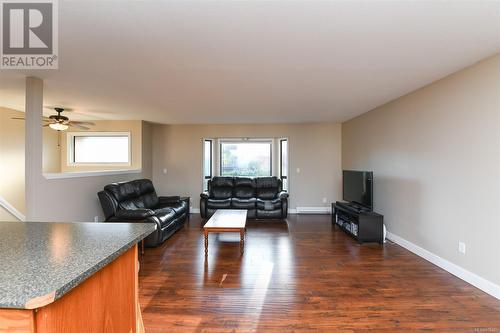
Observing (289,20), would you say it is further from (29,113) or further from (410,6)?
(29,113)

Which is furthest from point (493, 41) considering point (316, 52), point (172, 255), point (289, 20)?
point (172, 255)

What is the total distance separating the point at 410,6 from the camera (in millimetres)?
1734

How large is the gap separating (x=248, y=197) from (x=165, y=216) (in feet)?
8.41

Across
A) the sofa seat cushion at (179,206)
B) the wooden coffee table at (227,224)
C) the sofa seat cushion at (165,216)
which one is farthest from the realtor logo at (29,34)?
the sofa seat cushion at (179,206)

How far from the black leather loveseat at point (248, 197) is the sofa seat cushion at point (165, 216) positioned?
4.75 ft

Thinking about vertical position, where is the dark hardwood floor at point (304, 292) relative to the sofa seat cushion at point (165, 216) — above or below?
below

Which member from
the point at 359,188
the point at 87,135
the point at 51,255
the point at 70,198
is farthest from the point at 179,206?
the point at 51,255

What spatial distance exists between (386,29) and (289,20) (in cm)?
81

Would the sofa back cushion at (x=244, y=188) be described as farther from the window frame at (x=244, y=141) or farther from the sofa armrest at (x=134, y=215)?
the sofa armrest at (x=134, y=215)

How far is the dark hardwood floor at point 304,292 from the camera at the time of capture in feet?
6.81

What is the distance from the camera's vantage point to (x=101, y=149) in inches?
246

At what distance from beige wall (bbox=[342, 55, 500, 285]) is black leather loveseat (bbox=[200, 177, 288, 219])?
86.5 inches

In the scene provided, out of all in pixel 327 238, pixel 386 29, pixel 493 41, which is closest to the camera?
pixel 386 29

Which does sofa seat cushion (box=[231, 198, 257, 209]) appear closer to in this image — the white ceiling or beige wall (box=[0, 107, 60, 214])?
the white ceiling
